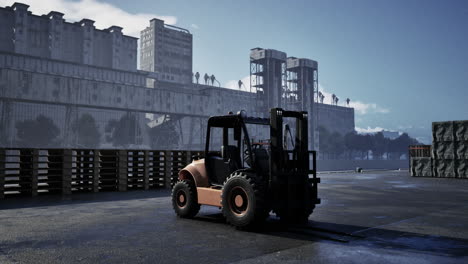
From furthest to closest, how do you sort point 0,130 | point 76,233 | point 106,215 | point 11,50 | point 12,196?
point 11,50, point 0,130, point 12,196, point 106,215, point 76,233

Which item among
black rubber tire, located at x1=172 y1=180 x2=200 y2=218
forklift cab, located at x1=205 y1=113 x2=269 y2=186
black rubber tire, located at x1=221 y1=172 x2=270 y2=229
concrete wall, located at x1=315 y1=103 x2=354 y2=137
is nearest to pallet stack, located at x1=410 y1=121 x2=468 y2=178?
forklift cab, located at x1=205 y1=113 x2=269 y2=186

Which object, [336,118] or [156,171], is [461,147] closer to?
[156,171]

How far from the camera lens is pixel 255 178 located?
7.65m

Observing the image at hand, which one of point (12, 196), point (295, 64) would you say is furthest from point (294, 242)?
point (295, 64)

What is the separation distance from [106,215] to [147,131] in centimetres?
10095

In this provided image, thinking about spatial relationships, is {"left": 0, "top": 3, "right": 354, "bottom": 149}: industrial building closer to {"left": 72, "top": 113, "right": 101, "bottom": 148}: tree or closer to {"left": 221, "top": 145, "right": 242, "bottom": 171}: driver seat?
{"left": 72, "top": 113, "right": 101, "bottom": 148}: tree

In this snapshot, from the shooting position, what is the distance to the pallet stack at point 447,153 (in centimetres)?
2694

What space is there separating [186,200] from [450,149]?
24.6 metres

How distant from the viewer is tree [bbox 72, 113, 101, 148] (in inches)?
3545

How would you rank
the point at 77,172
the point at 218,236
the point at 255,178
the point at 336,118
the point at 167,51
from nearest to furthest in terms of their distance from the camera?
the point at 218,236 → the point at 255,178 → the point at 77,172 → the point at 167,51 → the point at 336,118

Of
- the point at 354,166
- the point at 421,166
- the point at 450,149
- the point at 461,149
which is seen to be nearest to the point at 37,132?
the point at 421,166

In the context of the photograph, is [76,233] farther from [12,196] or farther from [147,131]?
[147,131]

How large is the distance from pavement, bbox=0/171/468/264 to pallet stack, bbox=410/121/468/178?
58.3 ft

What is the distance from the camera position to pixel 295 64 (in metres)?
139
